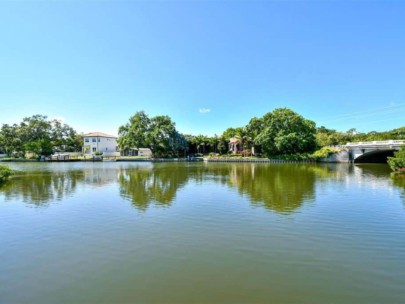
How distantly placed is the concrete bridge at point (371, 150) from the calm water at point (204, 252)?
97.4 feet

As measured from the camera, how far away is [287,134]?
52.9 metres

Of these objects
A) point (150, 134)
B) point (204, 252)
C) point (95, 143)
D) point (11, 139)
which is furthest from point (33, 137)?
point (204, 252)

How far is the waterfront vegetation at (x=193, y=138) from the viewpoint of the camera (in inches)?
2078

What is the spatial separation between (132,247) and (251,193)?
964 centimetres

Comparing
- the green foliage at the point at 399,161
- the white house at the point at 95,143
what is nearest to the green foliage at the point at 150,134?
the white house at the point at 95,143

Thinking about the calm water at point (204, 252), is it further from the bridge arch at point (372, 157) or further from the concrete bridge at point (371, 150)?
the bridge arch at point (372, 157)

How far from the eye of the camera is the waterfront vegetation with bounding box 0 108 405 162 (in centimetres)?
5278

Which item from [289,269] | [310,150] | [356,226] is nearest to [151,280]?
[289,269]

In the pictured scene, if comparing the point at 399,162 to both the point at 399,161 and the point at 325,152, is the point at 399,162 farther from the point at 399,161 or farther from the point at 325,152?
the point at 325,152

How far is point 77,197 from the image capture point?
14.8 metres

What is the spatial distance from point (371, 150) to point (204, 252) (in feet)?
142

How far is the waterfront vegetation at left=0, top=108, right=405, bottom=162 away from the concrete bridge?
401 centimetres

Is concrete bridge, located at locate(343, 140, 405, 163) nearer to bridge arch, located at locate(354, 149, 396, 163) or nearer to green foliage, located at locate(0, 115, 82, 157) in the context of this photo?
bridge arch, located at locate(354, 149, 396, 163)

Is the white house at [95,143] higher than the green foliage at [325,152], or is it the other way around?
the white house at [95,143]
